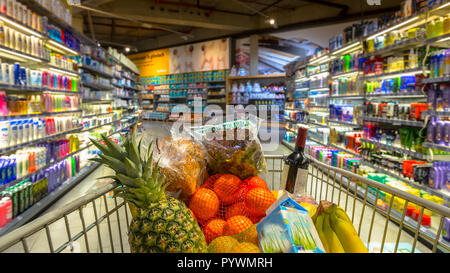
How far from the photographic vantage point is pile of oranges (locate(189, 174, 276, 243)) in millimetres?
1021

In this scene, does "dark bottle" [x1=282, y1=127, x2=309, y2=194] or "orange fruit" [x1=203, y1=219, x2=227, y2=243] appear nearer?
"orange fruit" [x1=203, y1=219, x2=227, y2=243]

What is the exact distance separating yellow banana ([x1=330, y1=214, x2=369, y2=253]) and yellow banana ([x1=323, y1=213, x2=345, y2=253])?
0.02 metres

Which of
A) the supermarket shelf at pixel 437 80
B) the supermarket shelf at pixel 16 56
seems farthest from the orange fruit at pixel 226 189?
the supermarket shelf at pixel 16 56

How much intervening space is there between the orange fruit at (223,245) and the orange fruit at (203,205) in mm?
244

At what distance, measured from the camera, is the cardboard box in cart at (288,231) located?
26.8 inches

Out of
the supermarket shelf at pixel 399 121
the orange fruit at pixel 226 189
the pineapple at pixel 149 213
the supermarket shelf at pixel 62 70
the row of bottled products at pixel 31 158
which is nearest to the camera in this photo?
the pineapple at pixel 149 213

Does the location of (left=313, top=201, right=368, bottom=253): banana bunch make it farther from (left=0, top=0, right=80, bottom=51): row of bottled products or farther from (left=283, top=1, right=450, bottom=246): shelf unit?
(left=0, top=0, right=80, bottom=51): row of bottled products

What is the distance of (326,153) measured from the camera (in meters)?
5.50

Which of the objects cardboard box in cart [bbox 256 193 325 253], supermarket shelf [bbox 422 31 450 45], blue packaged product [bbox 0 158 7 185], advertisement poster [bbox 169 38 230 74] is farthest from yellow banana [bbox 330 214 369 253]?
advertisement poster [bbox 169 38 230 74]

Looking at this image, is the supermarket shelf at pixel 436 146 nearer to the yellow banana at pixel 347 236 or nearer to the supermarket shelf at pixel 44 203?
the yellow banana at pixel 347 236

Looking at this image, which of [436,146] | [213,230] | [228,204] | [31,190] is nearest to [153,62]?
[31,190]

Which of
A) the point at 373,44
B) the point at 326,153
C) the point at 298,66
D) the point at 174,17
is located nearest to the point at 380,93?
the point at 373,44

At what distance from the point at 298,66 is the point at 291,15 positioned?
286cm

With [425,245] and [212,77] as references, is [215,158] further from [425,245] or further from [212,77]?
[212,77]
